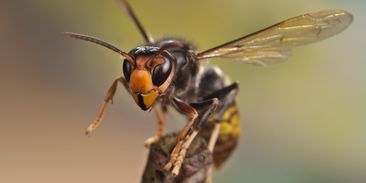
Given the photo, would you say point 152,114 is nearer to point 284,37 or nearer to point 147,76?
point 284,37

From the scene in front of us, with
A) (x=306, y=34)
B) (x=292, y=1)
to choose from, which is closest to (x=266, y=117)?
(x=292, y=1)

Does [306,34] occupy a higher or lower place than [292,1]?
higher

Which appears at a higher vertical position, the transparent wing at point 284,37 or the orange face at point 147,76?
the orange face at point 147,76

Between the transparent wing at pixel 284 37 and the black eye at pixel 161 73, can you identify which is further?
the transparent wing at pixel 284 37

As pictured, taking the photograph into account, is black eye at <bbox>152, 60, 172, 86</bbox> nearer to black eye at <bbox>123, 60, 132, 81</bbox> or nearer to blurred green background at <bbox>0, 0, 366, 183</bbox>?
black eye at <bbox>123, 60, 132, 81</bbox>

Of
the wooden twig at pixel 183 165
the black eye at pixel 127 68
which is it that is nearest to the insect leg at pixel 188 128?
the wooden twig at pixel 183 165

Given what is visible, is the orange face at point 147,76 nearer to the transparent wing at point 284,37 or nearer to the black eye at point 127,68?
the black eye at point 127,68

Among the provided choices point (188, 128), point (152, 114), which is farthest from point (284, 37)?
point (152, 114)

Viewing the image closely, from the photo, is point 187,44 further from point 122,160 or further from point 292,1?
point 122,160
